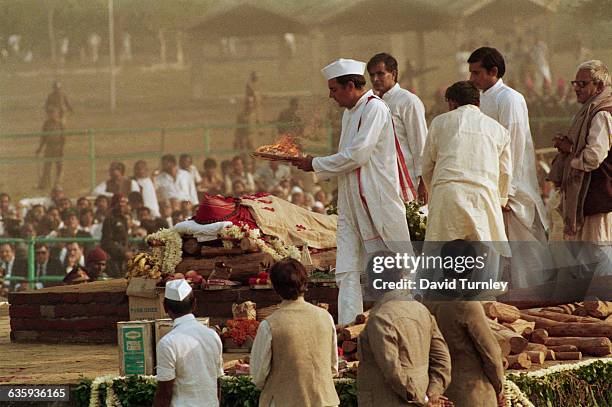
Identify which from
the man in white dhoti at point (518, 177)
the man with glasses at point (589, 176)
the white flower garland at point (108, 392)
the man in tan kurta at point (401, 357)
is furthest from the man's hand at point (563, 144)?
the man in tan kurta at point (401, 357)

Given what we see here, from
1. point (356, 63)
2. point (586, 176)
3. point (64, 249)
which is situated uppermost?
point (356, 63)

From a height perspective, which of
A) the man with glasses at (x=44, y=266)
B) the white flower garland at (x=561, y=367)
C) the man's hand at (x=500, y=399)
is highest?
the man's hand at (x=500, y=399)

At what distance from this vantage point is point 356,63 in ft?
39.6

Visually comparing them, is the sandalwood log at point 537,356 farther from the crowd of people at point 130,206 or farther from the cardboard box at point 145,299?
the crowd of people at point 130,206

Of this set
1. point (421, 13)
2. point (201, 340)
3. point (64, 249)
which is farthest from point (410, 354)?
point (421, 13)

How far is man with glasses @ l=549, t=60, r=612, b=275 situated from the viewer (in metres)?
13.2

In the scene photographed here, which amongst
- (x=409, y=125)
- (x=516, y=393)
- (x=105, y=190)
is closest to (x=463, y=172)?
(x=516, y=393)

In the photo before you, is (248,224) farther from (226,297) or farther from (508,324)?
(508,324)

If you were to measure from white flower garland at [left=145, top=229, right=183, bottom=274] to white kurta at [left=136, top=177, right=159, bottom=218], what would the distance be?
11.6 metres

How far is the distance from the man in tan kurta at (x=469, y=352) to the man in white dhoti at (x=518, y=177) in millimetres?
4163

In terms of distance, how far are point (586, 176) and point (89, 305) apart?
4.40 m

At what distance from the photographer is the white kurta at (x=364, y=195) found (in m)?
12.1

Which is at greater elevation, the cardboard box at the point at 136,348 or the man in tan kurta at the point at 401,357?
the man in tan kurta at the point at 401,357

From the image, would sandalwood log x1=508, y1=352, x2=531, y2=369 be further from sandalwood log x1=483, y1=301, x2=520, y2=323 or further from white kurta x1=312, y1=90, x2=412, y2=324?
white kurta x1=312, y1=90, x2=412, y2=324
